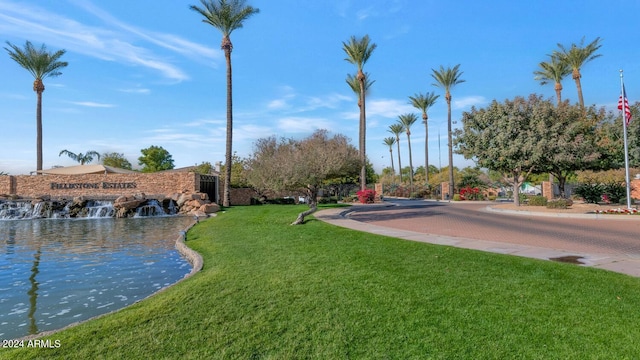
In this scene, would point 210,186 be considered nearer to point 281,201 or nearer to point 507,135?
point 281,201

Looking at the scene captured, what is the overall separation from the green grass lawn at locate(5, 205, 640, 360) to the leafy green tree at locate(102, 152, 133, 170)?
64012 mm

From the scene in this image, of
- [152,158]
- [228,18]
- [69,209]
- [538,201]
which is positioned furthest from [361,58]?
[152,158]

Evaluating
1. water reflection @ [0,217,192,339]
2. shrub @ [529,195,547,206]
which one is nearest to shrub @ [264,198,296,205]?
shrub @ [529,195,547,206]

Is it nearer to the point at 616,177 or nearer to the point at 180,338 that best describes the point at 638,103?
the point at 616,177

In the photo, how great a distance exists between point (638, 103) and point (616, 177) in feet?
56.3

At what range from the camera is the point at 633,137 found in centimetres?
2278

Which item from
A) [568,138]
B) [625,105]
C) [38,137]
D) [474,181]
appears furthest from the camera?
[474,181]

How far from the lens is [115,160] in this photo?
62.2 m

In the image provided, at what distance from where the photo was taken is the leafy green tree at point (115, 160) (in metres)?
61.9

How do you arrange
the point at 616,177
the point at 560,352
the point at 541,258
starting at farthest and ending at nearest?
1. the point at 616,177
2. the point at 541,258
3. the point at 560,352

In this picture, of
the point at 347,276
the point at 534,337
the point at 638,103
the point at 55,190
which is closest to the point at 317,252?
the point at 347,276

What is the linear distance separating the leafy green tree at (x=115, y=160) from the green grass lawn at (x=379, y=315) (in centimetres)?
6401

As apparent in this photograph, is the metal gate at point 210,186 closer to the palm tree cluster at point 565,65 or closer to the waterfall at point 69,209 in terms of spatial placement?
the waterfall at point 69,209

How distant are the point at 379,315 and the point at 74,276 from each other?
6.74 metres
